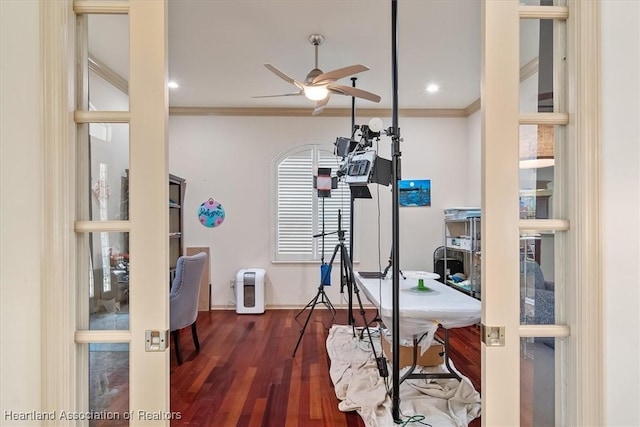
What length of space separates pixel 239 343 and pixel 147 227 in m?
2.67

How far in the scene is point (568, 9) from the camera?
0.88m

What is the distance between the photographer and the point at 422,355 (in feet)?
8.43

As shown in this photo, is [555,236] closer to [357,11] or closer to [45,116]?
[45,116]

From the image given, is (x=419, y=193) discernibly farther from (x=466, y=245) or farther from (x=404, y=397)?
(x=404, y=397)

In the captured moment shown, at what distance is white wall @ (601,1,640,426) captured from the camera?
84 centimetres

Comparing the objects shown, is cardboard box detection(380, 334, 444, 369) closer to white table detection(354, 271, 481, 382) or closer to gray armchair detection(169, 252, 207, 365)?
white table detection(354, 271, 481, 382)

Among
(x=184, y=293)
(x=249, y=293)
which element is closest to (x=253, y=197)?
(x=249, y=293)

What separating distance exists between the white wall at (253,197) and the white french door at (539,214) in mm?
3435

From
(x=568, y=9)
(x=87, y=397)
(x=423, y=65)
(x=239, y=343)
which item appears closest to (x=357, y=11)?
(x=423, y=65)

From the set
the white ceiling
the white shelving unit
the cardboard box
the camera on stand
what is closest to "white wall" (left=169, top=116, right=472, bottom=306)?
the white shelving unit

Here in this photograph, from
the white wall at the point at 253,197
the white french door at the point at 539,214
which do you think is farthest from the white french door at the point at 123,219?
the white wall at the point at 253,197

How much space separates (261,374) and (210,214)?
2422mm

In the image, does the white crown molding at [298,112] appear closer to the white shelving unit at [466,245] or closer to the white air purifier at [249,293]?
the white shelving unit at [466,245]

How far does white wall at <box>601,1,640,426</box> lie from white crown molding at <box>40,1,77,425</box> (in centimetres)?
143
